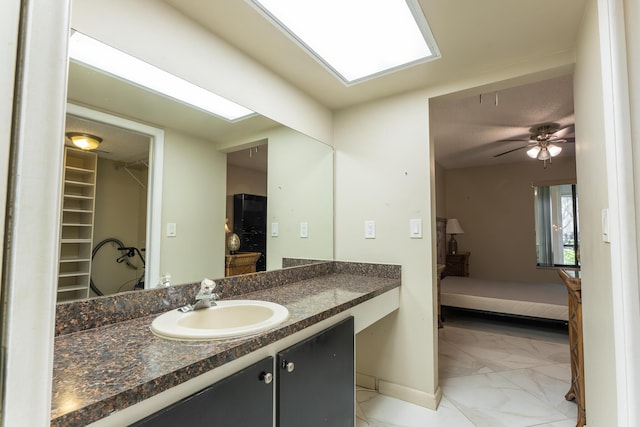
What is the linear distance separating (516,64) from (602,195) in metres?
1.02

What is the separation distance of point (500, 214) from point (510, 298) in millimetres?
2345

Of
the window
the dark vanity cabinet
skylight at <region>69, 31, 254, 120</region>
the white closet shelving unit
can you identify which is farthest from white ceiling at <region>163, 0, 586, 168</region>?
the window

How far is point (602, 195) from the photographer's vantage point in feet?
3.60

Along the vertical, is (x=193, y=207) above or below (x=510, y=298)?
above

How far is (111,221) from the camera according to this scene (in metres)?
1.15

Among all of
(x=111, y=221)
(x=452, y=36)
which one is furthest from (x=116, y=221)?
(x=452, y=36)

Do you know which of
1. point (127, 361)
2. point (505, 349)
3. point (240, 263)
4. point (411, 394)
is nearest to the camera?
point (127, 361)

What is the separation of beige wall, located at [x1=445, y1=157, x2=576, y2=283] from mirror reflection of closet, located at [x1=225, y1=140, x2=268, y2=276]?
475 centimetres

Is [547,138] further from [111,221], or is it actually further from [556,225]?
[111,221]

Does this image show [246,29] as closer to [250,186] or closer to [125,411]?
[250,186]

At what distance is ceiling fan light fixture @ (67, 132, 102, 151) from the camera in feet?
3.37

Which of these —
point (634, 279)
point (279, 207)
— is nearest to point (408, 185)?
point (279, 207)

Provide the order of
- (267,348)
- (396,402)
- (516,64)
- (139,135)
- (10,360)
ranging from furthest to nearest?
1. (396,402)
2. (516,64)
3. (139,135)
4. (267,348)
5. (10,360)

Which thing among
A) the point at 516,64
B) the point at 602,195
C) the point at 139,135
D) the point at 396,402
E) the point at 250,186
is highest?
the point at 516,64
